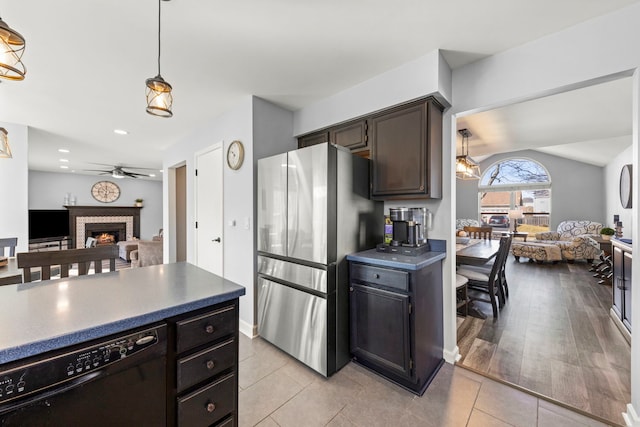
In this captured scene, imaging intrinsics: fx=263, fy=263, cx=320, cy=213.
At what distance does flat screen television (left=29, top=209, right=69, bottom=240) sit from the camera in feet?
22.3

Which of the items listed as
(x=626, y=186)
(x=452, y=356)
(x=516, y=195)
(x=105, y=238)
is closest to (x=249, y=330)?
(x=452, y=356)

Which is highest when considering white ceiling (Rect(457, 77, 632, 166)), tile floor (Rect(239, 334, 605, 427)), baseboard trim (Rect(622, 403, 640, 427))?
white ceiling (Rect(457, 77, 632, 166))

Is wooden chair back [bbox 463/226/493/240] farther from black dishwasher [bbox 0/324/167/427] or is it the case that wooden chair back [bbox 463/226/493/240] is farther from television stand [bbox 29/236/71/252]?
television stand [bbox 29/236/71/252]

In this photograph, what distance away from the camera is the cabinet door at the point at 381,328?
1.87m

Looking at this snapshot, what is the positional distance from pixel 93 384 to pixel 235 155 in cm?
248

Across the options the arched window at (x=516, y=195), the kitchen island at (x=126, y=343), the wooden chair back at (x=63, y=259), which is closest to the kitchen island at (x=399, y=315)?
the kitchen island at (x=126, y=343)

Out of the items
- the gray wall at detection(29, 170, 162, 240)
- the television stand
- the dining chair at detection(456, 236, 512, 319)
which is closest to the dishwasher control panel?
the dining chair at detection(456, 236, 512, 319)

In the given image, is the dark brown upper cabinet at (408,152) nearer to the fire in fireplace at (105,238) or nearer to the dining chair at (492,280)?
the dining chair at (492,280)

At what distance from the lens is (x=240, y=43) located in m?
1.98

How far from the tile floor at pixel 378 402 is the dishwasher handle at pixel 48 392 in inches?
44.8

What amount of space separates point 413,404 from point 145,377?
166 cm

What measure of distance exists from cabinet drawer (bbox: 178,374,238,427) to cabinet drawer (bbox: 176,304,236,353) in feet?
0.68

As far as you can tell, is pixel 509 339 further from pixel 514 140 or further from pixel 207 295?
pixel 514 140

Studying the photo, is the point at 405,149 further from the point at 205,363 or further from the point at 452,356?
the point at 205,363
